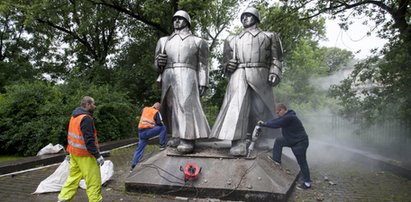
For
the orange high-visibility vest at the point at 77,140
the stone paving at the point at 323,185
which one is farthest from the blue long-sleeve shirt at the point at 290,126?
the orange high-visibility vest at the point at 77,140

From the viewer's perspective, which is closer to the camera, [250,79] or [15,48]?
[250,79]

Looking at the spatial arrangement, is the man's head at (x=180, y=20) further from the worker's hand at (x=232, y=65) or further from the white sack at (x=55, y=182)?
the white sack at (x=55, y=182)

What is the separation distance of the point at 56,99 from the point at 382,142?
10375mm

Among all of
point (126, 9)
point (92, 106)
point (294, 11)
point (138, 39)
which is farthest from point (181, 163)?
point (138, 39)

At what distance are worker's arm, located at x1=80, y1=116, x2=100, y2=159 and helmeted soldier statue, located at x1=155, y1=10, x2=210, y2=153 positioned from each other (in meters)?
1.90

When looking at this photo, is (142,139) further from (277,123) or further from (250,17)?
(250,17)

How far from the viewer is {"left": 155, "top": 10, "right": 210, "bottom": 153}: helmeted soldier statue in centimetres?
648

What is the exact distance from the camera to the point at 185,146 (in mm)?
6363

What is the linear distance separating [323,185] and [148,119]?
12.6 ft

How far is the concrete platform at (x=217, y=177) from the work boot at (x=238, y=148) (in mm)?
107

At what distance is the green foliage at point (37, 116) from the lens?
1062 centimetres

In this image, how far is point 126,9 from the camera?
57.3ft

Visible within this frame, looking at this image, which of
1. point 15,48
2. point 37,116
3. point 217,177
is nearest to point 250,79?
point 217,177

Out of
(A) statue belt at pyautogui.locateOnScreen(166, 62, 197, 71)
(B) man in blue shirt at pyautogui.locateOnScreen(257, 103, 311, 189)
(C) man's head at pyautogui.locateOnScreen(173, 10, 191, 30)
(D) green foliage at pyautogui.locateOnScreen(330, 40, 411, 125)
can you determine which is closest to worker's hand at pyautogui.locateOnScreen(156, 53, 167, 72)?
(A) statue belt at pyautogui.locateOnScreen(166, 62, 197, 71)
